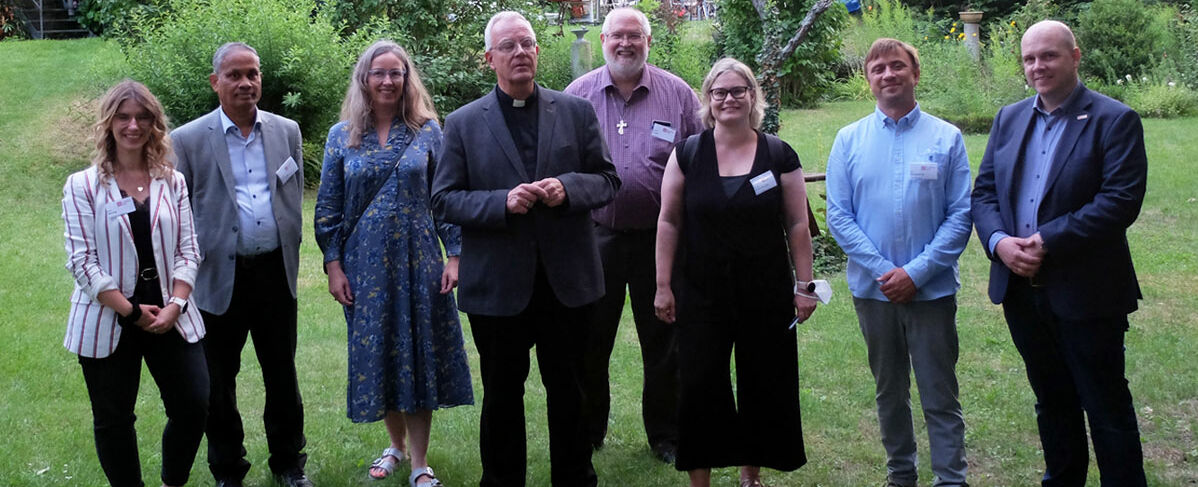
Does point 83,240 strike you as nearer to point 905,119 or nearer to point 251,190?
point 251,190

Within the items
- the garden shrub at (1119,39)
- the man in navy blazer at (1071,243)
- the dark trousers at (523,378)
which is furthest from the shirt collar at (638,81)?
the garden shrub at (1119,39)

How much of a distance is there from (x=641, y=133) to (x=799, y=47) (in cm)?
1305

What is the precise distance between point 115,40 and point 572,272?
11.3m

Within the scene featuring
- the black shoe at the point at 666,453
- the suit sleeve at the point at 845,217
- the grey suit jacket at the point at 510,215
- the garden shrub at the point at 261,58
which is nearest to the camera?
the grey suit jacket at the point at 510,215

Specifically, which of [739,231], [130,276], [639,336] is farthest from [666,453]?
[130,276]

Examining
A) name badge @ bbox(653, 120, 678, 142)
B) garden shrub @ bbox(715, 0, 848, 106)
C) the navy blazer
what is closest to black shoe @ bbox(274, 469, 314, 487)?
name badge @ bbox(653, 120, 678, 142)

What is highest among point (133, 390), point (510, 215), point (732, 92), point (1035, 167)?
point (732, 92)

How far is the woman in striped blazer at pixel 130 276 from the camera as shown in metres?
4.01

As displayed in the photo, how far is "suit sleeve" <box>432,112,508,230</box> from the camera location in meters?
4.11

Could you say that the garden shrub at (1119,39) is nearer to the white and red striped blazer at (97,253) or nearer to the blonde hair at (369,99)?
the blonde hair at (369,99)

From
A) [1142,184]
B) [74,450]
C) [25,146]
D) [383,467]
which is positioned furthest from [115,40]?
[1142,184]

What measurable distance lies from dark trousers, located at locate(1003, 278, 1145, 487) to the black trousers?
2985 millimetres

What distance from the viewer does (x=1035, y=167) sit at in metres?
4.21

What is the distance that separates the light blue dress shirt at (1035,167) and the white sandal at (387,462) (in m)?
2.78
